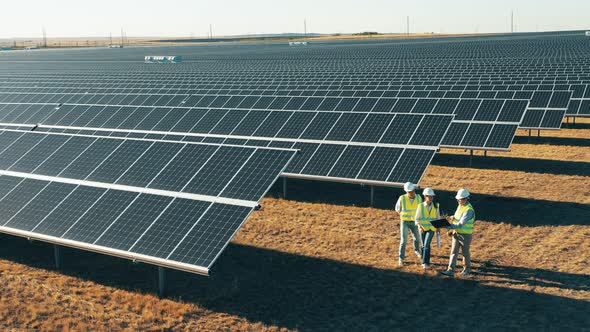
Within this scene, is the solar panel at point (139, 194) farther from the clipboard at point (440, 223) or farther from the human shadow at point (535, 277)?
the human shadow at point (535, 277)

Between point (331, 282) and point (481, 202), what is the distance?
8.51 m

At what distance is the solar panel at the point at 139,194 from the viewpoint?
12434 mm

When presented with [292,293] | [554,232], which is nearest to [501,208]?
[554,232]

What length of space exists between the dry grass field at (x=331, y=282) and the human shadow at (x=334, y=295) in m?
0.02

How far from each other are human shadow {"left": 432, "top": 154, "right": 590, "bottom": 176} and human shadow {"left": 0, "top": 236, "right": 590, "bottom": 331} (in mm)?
11614

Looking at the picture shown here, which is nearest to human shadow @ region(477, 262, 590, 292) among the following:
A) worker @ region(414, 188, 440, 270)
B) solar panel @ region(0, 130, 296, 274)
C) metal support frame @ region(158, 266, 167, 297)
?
worker @ region(414, 188, 440, 270)

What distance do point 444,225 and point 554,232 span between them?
511 cm

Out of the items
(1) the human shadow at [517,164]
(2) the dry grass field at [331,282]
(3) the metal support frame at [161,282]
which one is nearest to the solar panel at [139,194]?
(3) the metal support frame at [161,282]

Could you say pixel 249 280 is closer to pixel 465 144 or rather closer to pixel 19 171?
pixel 19 171

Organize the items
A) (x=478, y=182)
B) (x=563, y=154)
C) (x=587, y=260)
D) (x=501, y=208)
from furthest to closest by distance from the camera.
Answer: (x=563, y=154) → (x=478, y=182) → (x=501, y=208) → (x=587, y=260)

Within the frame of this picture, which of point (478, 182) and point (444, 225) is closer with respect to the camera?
point (444, 225)

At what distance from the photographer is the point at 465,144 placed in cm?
2423

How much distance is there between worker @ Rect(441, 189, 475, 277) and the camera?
13359mm

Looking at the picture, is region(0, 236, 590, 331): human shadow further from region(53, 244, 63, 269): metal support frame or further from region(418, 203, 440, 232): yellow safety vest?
region(418, 203, 440, 232): yellow safety vest
